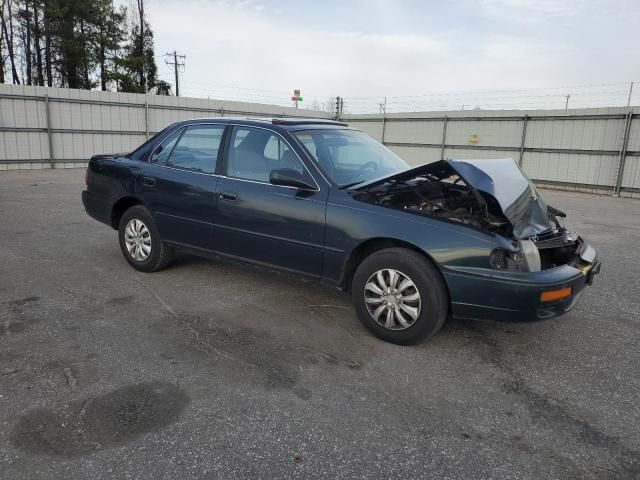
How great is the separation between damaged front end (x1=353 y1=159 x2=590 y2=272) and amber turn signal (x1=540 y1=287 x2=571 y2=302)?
0.56 ft

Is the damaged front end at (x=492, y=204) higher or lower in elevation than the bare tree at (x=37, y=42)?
lower

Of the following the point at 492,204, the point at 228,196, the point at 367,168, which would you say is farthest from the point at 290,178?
the point at 492,204

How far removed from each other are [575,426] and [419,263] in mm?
1326

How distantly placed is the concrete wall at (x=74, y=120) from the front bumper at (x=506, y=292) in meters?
16.4

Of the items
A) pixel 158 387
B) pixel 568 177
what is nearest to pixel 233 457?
pixel 158 387

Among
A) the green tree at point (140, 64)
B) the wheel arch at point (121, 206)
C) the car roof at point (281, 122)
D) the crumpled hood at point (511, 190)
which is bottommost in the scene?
the wheel arch at point (121, 206)

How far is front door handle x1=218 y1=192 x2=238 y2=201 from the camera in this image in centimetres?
431

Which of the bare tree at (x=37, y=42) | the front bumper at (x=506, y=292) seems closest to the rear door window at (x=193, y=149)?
the front bumper at (x=506, y=292)

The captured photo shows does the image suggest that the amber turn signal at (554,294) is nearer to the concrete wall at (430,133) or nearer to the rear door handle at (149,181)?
the rear door handle at (149,181)

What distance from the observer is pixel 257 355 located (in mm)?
3434

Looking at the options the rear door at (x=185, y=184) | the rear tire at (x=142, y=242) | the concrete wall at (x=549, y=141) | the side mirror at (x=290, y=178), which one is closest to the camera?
the side mirror at (x=290, y=178)

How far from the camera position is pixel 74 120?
55.2ft

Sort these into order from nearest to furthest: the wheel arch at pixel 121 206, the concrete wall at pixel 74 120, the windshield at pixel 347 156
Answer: the windshield at pixel 347 156 < the wheel arch at pixel 121 206 < the concrete wall at pixel 74 120

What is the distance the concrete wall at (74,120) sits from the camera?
51.2ft
